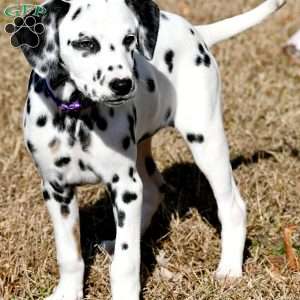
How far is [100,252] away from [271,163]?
157 cm

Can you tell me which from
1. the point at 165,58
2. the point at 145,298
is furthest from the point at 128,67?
the point at 145,298

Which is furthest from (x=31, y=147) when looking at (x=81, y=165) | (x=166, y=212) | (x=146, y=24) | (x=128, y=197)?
(x=166, y=212)

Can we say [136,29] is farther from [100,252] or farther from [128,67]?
[100,252]

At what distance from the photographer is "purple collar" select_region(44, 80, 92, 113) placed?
398 cm

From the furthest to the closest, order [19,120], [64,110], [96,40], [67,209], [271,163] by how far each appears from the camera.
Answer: [19,120] → [271,163] → [67,209] → [64,110] → [96,40]

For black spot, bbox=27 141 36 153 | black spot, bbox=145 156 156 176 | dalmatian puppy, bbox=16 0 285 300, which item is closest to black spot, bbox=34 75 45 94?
dalmatian puppy, bbox=16 0 285 300

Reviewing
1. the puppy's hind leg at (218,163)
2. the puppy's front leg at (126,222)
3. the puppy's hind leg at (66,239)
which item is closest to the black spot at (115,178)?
the puppy's front leg at (126,222)

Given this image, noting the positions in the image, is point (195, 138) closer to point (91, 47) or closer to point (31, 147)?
point (31, 147)

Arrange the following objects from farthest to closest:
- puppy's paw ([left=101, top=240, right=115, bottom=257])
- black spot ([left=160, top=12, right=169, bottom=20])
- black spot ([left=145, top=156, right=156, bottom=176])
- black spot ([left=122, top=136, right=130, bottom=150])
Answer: black spot ([left=145, top=156, right=156, bottom=176]), puppy's paw ([left=101, top=240, right=115, bottom=257]), black spot ([left=160, top=12, right=169, bottom=20]), black spot ([left=122, top=136, right=130, bottom=150])

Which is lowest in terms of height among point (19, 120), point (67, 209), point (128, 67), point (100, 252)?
point (19, 120)

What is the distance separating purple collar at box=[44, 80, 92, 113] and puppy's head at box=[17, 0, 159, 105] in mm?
121

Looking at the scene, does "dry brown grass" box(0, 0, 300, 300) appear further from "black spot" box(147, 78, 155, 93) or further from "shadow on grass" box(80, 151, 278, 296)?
"black spot" box(147, 78, 155, 93)

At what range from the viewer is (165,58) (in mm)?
4453

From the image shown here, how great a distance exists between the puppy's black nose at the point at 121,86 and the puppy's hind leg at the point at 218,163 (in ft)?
3.07
